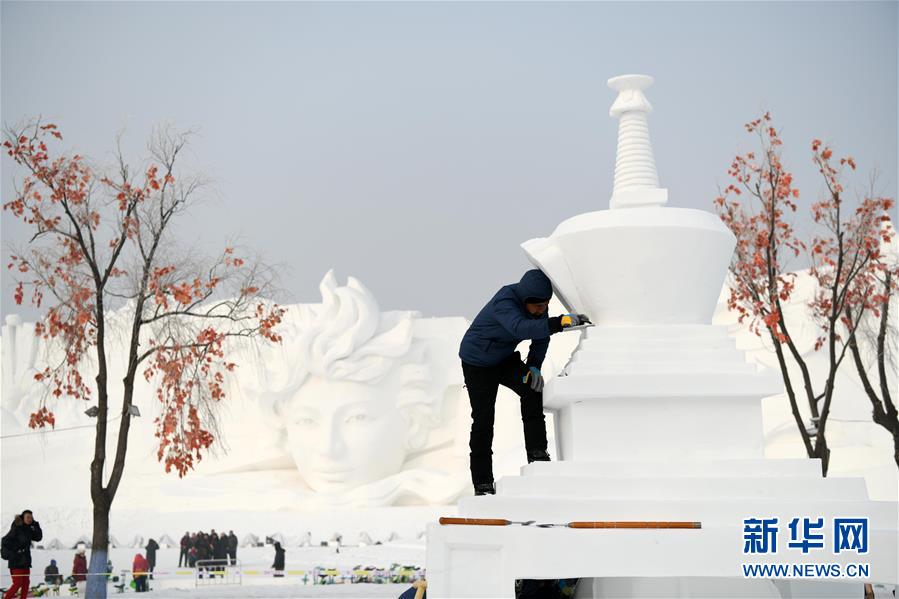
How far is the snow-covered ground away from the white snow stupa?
5464 mm

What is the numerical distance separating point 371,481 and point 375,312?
2.60 metres


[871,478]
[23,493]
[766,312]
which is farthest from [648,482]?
[23,493]

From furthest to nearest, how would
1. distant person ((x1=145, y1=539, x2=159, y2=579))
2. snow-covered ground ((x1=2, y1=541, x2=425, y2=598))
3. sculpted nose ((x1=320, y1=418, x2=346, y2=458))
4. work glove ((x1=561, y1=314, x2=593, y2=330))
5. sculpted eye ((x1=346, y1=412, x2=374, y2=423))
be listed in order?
sculpted eye ((x1=346, y1=412, x2=374, y2=423))
sculpted nose ((x1=320, y1=418, x2=346, y2=458))
distant person ((x1=145, y1=539, x2=159, y2=579))
snow-covered ground ((x1=2, y1=541, x2=425, y2=598))
work glove ((x1=561, y1=314, x2=593, y2=330))

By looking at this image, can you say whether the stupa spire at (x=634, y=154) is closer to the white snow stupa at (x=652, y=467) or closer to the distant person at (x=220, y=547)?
the white snow stupa at (x=652, y=467)

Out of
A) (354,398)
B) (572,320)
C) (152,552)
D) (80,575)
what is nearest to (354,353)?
(354,398)

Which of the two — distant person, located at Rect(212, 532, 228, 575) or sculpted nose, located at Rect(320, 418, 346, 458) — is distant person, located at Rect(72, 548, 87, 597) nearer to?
distant person, located at Rect(212, 532, 228, 575)

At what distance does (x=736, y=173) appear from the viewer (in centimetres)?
1020

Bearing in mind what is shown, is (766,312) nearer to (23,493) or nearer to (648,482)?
(648,482)

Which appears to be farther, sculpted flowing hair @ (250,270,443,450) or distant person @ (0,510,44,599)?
sculpted flowing hair @ (250,270,443,450)

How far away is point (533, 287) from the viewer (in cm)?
448

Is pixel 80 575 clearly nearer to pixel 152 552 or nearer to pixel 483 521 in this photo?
pixel 152 552

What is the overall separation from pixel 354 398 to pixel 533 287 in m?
9.93

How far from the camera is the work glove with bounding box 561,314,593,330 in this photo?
416 centimetres

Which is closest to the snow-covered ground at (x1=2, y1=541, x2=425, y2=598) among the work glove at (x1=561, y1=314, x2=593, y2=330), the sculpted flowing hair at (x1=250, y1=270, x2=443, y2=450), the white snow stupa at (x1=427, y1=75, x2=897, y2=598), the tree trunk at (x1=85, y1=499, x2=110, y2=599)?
the tree trunk at (x1=85, y1=499, x2=110, y2=599)
